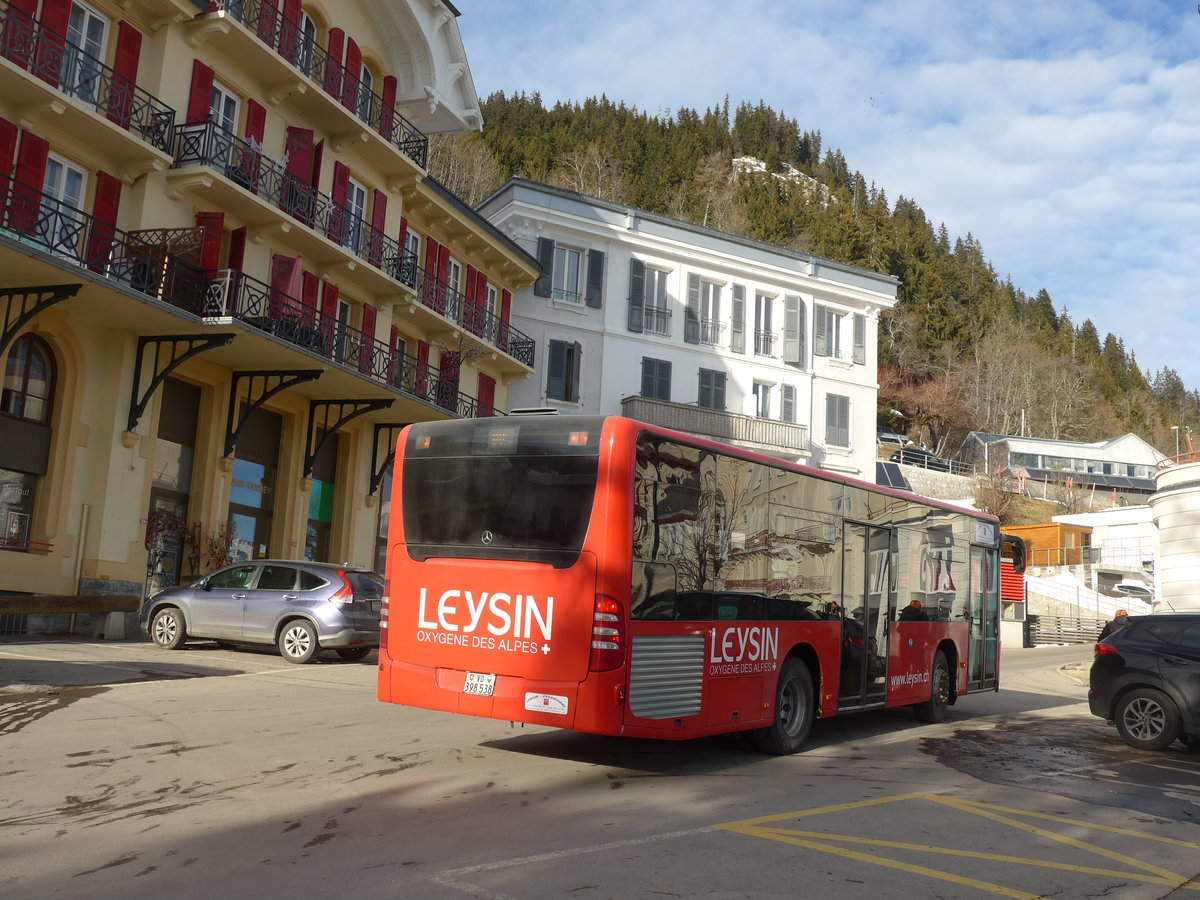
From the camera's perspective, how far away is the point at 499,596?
27.7 feet

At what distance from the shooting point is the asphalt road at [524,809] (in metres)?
5.39

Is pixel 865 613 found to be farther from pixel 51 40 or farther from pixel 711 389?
pixel 711 389

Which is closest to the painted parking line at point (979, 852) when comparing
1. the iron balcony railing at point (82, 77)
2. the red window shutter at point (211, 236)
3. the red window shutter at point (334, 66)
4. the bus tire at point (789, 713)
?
the bus tire at point (789, 713)

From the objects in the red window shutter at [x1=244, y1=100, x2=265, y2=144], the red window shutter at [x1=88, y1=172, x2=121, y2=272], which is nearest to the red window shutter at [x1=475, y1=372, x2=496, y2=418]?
the red window shutter at [x1=244, y1=100, x2=265, y2=144]

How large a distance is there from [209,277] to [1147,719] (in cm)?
1802

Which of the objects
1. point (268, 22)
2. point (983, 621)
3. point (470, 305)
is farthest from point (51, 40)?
point (983, 621)

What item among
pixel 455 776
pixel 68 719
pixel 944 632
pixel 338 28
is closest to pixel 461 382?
pixel 338 28

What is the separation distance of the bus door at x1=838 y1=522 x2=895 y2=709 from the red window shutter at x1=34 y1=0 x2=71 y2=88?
1574 centimetres

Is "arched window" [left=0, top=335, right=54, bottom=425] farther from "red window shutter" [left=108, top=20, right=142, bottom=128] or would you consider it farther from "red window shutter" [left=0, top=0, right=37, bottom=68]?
"red window shutter" [left=0, top=0, right=37, bottom=68]

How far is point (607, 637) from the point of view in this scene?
7934mm

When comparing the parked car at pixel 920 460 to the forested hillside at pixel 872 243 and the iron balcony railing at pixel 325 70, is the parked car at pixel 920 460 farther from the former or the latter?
the iron balcony railing at pixel 325 70

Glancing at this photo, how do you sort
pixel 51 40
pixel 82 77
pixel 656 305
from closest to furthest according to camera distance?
pixel 51 40 → pixel 82 77 → pixel 656 305

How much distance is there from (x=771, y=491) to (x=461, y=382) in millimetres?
24766

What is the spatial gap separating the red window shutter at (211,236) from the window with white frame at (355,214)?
503 centimetres
